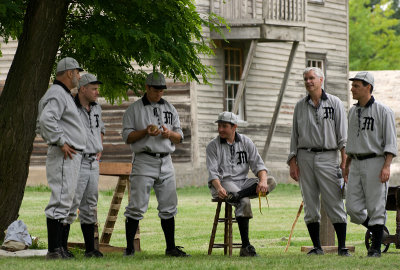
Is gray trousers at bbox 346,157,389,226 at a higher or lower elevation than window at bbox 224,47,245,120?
lower

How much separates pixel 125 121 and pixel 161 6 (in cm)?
165

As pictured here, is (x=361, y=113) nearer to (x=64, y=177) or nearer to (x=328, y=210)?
(x=328, y=210)

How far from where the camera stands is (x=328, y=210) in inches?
436

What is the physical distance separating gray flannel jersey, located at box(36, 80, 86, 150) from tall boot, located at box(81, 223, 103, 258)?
1.00 meters

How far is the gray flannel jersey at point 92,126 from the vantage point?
34.8 ft

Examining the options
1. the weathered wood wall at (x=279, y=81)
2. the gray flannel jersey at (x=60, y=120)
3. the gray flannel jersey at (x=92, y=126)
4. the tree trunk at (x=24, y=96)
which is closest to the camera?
the gray flannel jersey at (x=60, y=120)

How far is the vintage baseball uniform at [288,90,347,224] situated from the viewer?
10969mm

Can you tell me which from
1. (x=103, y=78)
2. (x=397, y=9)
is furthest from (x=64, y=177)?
(x=397, y=9)

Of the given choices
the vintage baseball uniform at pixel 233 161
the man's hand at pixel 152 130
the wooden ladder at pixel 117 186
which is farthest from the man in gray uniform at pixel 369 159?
the wooden ladder at pixel 117 186

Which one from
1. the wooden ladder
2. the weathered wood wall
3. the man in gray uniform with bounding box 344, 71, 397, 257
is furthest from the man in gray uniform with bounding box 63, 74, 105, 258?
the weathered wood wall

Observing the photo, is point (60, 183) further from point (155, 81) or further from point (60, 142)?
point (155, 81)

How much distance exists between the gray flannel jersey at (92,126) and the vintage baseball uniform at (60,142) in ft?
1.02

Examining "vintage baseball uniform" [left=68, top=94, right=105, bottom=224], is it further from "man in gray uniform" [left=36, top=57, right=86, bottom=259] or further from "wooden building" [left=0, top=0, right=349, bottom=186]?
"wooden building" [left=0, top=0, right=349, bottom=186]

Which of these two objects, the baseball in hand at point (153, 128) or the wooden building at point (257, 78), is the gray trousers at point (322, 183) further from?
the wooden building at point (257, 78)
